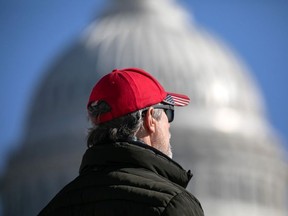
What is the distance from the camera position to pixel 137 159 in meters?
6.28

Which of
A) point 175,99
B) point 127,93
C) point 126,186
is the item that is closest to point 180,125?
point 175,99

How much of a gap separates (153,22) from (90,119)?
234 ft

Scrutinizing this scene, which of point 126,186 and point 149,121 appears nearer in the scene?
point 126,186

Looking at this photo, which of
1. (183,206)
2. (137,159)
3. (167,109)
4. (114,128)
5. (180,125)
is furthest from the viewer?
(180,125)

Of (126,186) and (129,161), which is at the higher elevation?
(129,161)

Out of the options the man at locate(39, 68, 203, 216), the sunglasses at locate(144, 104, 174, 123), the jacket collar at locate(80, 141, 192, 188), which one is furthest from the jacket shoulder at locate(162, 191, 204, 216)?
the sunglasses at locate(144, 104, 174, 123)

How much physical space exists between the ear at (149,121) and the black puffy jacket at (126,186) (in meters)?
0.18

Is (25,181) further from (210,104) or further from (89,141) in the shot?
(89,141)

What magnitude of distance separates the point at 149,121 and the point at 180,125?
6142 cm

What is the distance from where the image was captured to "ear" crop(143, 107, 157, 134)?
6.54m

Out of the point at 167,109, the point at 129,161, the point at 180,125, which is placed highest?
the point at 180,125

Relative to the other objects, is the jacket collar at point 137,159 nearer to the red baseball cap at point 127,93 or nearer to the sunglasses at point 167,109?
the red baseball cap at point 127,93

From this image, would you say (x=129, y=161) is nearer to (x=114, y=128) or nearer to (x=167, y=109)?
(x=114, y=128)

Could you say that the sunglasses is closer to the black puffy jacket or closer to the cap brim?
the cap brim
